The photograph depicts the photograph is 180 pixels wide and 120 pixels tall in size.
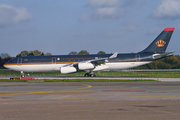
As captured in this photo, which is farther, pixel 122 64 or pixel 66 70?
pixel 122 64

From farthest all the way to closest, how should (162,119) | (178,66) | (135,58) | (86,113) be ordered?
1. (178,66)
2. (135,58)
3. (86,113)
4. (162,119)

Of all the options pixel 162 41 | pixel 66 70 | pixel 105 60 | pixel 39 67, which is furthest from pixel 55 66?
pixel 162 41

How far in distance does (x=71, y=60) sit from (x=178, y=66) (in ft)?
195

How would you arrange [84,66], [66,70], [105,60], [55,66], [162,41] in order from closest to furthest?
1. [66,70]
2. [84,66]
3. [105,60]
4. [55,66]
5. [162,41]

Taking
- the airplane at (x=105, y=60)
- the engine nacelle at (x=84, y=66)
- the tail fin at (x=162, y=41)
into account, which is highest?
the tail fin at (x=162, y=41)

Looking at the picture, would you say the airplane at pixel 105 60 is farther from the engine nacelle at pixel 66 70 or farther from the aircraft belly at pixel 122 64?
the engine nacelle at pixel 66 70

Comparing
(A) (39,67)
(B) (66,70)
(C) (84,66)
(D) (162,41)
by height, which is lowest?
(B) (66,70)

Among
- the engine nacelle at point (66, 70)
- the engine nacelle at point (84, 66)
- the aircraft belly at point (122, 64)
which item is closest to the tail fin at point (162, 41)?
the aircraft belly at point (122, 64)

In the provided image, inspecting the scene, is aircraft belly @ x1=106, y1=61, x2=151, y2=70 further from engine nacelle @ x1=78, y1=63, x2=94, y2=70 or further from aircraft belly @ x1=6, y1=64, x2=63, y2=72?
aircraft belly @ x1=6, y1=64, x2=63, y2=72

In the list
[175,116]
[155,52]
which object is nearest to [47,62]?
[155,52]

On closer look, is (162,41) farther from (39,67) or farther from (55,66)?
(39,67)

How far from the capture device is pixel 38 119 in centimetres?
808

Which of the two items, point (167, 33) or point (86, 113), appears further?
point (167, 33)

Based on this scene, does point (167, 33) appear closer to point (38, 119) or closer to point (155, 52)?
point (155, 52)
